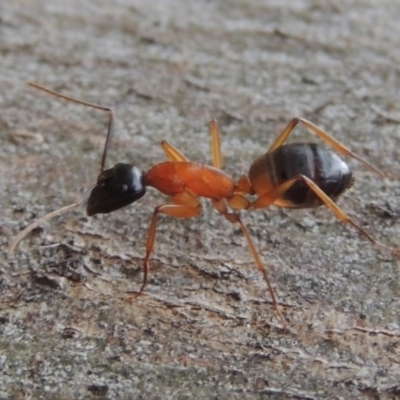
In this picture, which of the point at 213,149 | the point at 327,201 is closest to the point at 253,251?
the point at 327,201

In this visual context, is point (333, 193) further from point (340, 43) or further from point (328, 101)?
point (340, 43)

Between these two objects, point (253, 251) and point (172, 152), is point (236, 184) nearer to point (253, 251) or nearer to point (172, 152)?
point (172, 152)

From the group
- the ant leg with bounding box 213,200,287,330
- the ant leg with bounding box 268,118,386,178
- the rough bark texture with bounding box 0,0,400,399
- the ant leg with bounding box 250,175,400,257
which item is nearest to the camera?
the rough bark texture with bounding box 0,0,400,399

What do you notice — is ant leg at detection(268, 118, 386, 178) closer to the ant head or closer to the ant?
the ant

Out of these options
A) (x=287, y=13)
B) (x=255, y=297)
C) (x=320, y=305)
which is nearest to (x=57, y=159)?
(x=255, y=297)

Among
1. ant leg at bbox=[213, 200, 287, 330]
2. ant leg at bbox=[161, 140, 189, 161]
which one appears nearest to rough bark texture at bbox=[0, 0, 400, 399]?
ant leg at bbox=[213, 200, 287, 330]

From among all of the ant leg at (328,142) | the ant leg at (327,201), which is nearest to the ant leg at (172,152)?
the ant leg at (328,142)
